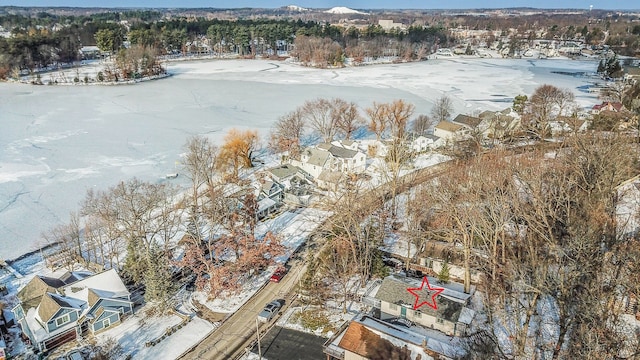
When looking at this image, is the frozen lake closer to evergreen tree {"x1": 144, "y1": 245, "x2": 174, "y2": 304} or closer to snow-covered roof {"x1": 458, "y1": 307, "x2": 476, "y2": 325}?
evergreen tree {"x1": 144, "y1": 245, "x2": 174, "y2": 304}

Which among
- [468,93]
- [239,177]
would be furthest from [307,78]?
[239,177]

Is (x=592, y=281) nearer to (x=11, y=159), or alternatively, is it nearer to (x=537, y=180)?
(x=537, y=180)

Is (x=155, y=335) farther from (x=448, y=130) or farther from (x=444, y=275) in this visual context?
(x=448, y=130)

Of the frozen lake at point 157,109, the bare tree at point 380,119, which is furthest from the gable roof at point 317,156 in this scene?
the frozen lake at point 157,109

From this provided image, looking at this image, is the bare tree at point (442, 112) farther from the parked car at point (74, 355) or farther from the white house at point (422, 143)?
the parked car at point (74, 355)

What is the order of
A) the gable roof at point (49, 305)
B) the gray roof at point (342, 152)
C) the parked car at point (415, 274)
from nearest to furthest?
1. the gable roof at point (49, 305)
2. the parked car at point (415, 274)
3. the gray roof at point (342, 152)

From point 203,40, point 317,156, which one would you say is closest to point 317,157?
point 317,156
